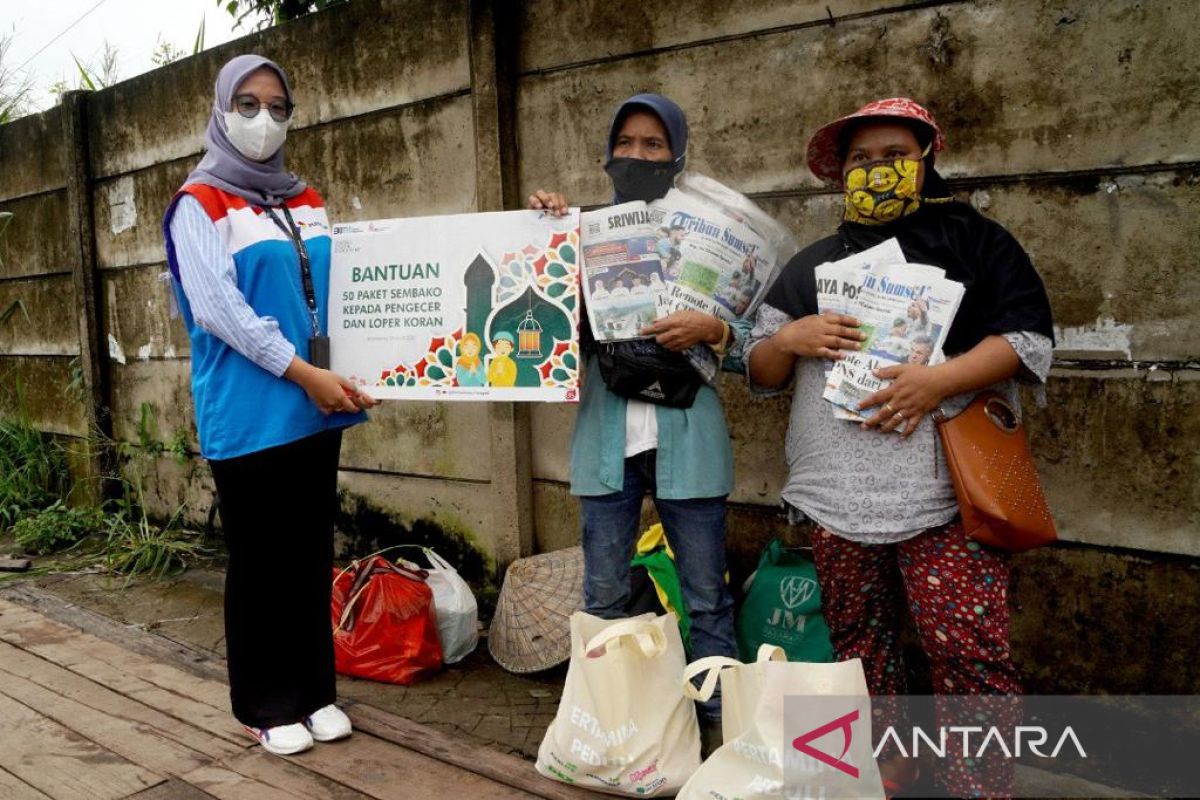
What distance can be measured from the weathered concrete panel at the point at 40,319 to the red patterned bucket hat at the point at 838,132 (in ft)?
16.7

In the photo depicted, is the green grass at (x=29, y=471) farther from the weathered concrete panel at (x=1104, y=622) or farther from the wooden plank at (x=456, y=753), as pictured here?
the weathered concrete panel at (x=1104, y=622)

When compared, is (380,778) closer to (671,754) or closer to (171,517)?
(671,754)

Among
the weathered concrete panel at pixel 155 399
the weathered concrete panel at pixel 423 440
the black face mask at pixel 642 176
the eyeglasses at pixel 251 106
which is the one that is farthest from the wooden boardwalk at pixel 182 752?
the weathered concrete panel at pixel 155 399

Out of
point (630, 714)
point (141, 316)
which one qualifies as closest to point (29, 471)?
point (141, 316)

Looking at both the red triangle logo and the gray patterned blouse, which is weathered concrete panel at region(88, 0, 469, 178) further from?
the red triangle logo

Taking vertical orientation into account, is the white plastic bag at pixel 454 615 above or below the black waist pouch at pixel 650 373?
below

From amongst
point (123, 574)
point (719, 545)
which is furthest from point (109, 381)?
point (719, 545)

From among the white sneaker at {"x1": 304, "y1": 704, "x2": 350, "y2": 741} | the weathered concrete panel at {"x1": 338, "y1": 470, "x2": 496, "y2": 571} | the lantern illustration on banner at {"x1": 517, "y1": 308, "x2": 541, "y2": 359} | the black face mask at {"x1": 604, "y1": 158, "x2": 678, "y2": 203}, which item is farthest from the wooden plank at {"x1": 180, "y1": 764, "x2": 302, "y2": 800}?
the black face mask at {"x1": 604, "y1": 158, "x2": 678, "y2": 203}

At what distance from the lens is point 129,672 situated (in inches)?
135

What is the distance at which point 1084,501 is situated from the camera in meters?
2.59

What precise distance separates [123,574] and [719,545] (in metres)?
3.55

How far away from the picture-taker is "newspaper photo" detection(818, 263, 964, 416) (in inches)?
82.0

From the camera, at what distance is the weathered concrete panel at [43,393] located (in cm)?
602

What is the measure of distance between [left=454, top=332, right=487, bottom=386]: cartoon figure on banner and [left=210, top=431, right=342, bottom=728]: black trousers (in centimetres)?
46
